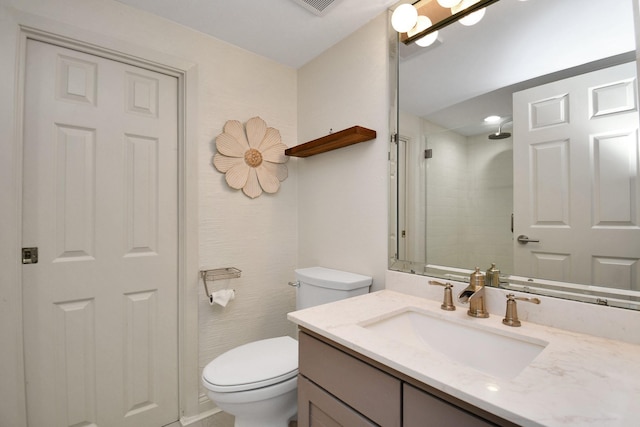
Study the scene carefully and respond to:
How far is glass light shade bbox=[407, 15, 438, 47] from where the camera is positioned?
52.0 inches

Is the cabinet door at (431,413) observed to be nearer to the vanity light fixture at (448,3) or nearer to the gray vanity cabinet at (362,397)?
the gray vanity cabinet at (362,397)

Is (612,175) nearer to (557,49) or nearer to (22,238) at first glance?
(557,49)

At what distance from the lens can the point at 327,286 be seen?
1.48m

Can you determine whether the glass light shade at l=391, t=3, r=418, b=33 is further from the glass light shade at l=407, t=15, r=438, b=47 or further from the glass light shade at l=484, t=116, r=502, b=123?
the glass light shade at l=484, t=116, r=502, b=123

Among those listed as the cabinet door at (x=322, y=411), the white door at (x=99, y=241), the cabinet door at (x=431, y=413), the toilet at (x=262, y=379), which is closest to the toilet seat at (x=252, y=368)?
the toilet at (x=262, y=379)

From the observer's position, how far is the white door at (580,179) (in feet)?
2.76

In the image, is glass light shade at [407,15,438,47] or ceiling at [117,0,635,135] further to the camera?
glass light shade at [407,15,438,47]

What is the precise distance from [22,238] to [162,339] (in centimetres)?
79

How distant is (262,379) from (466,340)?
0.78m

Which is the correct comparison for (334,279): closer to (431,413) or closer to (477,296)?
(477,296)

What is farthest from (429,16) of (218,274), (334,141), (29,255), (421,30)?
(29,255)

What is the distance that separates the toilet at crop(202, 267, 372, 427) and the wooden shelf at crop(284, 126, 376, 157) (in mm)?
720

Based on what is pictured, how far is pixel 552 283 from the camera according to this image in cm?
96

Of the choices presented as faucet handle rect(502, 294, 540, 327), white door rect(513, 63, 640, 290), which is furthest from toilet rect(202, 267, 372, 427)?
white door rect(513, 63, 640, 290)
